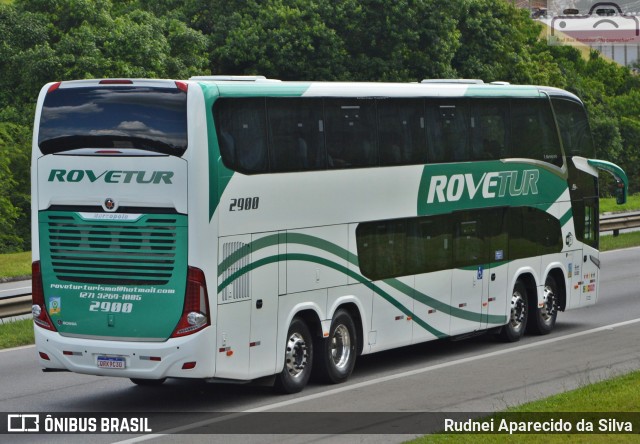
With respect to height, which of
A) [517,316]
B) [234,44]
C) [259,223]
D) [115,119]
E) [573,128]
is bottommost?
[517,316]

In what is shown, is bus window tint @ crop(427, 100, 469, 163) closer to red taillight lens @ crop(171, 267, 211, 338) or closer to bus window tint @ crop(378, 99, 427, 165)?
bus window tint @ crop(378, 99, 427, 165)

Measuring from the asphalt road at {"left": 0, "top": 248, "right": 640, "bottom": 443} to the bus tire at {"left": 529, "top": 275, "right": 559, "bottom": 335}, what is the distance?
0.40 meters

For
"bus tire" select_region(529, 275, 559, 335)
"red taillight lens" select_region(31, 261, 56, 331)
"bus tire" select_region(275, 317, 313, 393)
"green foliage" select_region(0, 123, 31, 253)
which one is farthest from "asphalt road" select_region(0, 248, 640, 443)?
"green foliage" select_region(0, 123, 31, 253)

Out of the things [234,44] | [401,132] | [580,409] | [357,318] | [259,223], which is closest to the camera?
[580,409]

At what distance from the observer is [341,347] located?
16.4 metres

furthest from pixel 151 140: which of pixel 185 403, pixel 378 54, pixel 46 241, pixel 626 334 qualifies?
pixel 378 54

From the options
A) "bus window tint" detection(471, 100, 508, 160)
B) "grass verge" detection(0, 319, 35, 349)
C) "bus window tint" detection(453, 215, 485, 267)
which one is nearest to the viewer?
"bus window tint" detection(453, 215, 485, 267)

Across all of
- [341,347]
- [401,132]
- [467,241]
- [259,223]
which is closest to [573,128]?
[467,241]

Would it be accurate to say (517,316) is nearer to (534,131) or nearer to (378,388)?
(534,131)

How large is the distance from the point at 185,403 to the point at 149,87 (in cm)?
357

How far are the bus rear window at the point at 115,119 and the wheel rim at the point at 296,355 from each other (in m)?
2.87

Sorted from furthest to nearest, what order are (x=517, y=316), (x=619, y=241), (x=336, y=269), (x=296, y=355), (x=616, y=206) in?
1. (x=616, y=206)
2. (x=619, y=241)
3. (x=517, y=316)
4. (x=336, y=269)
5. (x=296, y=355)

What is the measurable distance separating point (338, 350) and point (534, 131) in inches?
239

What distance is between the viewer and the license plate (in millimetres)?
13883
